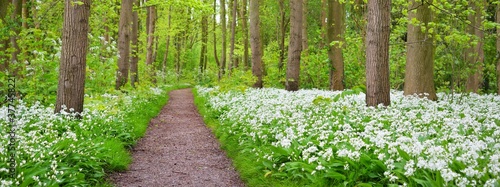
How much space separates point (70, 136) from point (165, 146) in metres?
3.52

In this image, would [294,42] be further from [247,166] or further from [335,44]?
[247,166]

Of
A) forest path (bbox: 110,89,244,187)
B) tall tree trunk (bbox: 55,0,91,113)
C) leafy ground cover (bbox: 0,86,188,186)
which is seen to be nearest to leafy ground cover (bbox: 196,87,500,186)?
forest path (bbox: 110,89,244,187)

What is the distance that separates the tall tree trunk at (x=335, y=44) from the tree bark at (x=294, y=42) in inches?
55.1

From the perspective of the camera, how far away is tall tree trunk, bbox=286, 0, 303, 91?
56.7 ft

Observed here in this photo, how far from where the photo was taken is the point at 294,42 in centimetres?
1728

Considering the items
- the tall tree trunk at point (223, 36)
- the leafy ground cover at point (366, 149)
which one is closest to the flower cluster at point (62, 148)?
the leafy ground cover at point (366, 149)

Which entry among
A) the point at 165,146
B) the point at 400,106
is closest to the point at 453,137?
the point at 400,106

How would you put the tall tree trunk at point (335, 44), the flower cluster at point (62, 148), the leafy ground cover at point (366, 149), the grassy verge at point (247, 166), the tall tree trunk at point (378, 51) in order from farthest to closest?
the tall tree trunk at point (335, 44) < the tall tree trunk at point (378, 51) < the grassy verge at point (247, 166) < the flower cluster at point (62, 148) < the leafy ground cover at point (366, 149)

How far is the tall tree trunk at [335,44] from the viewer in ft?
58.2

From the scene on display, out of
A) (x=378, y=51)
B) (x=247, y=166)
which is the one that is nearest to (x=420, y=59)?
(x=378, y=51)

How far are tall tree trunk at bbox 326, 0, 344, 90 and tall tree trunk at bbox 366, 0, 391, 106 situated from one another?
817 cm

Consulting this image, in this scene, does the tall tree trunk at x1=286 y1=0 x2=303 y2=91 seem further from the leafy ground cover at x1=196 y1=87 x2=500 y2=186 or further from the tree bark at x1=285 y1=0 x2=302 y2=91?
the leafy ground cover at x1=196 y1=87 x2=500 y2=186

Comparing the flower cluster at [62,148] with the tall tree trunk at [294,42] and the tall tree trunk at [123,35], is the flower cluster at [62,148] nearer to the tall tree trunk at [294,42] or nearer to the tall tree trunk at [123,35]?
the tall tree trunk at [123,35]

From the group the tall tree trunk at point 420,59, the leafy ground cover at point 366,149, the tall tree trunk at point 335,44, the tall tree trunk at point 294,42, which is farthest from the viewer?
the tall tree trunk at point 335,44
